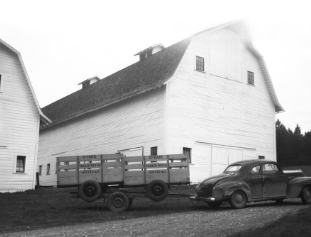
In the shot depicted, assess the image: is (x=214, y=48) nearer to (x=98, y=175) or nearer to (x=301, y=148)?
(x=98, y=175)

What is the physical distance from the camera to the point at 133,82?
97.3 feet

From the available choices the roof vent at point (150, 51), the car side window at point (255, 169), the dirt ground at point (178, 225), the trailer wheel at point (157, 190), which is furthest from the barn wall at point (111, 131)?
the dirt ground at point (178, 225)

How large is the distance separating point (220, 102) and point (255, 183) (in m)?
13.2

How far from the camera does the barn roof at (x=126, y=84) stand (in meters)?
26.7

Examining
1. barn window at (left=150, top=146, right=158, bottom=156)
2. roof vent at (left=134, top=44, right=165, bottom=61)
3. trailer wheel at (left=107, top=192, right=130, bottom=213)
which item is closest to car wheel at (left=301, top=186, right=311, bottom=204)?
trailer wheel at (left=107, top=192, right=130, bottom=213)

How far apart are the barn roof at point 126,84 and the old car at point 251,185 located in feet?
34.7

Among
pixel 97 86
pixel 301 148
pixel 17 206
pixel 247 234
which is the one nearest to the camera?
pixel 247 234

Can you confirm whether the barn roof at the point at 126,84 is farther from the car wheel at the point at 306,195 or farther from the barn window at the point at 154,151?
the car wheel at the point at 306,195

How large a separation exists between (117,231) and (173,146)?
1395 cm

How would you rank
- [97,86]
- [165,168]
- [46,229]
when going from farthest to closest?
[97,86], [165,168], [46,229]

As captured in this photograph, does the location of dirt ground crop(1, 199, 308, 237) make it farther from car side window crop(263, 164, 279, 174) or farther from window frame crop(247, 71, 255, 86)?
window frame crop(247, 71, 255, 86)

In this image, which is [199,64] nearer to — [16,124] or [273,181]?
[16,124]

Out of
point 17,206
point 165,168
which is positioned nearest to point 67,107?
point 17,206

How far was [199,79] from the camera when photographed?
89.1 feet
